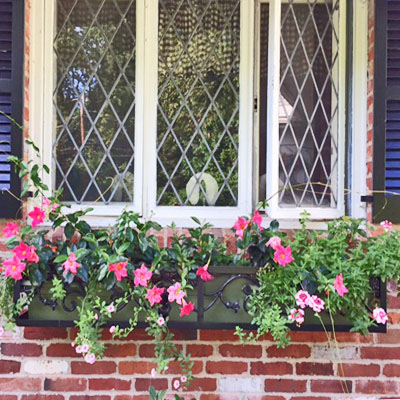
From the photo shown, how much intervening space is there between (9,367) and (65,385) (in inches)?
11.1

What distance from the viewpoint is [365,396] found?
2297mm

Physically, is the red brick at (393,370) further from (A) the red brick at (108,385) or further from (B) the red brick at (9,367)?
(B) the red brick at (9,367)

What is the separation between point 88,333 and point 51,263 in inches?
13.3

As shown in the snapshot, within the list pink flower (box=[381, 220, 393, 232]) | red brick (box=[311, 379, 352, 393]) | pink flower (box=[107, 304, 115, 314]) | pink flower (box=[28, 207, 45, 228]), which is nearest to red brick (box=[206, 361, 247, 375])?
red brick (box=[311, 379, 352, 393])

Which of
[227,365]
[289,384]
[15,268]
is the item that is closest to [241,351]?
Result: [227,365]

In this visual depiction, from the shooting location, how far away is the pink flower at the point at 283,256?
1.96m

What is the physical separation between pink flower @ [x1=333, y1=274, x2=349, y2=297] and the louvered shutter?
1.44m

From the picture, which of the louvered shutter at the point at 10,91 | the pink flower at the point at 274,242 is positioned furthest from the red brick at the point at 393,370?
the louvered shutter at the point at 10,91

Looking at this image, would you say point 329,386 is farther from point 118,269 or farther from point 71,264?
point 71,264

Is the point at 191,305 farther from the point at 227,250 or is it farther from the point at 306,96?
the point at 306,96

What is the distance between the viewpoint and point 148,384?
2289 millimetres

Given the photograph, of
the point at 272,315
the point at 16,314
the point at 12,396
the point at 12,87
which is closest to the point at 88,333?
the point at 16,314

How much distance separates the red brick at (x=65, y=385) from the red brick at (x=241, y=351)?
68 centimetres

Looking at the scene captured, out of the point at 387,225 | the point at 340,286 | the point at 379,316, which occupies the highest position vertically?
the point at 387,225
